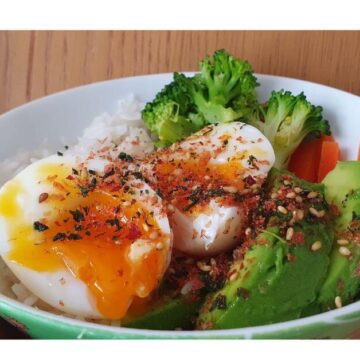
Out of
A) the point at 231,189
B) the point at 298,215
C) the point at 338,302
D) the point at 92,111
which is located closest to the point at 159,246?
the point at 231,189

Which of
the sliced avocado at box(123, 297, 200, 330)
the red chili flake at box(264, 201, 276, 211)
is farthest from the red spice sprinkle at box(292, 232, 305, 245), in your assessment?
the sliced avocado at box(123, 297, 200, 330)

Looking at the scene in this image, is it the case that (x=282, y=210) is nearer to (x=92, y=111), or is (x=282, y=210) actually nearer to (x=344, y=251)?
(x=344, y=251)

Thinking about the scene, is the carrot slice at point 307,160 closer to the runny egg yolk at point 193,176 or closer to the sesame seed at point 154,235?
the runny egg yolk at point 193,176

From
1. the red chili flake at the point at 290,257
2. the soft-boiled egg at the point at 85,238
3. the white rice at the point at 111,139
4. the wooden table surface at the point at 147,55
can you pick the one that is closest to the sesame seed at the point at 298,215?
the red chili flake at the point at 290,257

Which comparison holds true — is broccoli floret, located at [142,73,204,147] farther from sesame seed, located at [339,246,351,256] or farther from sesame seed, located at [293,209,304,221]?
sesame seed, located at [339,246,351,256]

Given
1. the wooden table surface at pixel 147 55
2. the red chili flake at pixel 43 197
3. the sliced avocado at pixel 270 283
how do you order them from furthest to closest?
the wooden table surface at pixel 147 55 < the red chili flake at pixel 43 197 < the sliced avocado at pixel 270 283

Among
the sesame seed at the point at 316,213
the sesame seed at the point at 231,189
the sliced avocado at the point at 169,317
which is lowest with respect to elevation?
the sliced avocado at the point at 169,317
